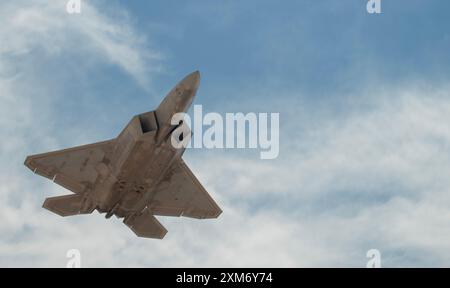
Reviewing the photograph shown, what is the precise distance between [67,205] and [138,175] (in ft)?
24.4

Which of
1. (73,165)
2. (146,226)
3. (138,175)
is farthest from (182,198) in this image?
(73,165)

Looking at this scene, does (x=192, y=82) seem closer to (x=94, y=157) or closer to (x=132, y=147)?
(x=132, y=147)

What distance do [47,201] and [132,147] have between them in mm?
9701

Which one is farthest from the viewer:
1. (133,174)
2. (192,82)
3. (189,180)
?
(189,180)

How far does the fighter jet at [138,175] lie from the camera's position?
1684 inches

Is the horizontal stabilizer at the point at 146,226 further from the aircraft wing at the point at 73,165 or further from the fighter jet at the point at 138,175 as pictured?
the aircraft wing at the point at 73,165

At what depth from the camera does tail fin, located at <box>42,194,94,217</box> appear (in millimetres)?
47875

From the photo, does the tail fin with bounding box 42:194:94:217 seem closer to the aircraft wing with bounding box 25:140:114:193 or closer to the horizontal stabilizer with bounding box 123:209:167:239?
the aircraft wing with bounding box 25:140:114:193

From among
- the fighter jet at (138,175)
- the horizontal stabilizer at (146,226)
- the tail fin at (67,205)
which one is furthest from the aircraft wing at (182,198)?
the tail fin at (67,205)

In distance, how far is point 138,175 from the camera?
145 feet

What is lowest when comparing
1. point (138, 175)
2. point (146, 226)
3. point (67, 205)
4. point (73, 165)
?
point (146, 226)

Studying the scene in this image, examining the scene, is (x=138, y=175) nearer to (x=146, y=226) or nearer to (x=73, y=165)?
(x=73, y=165)
